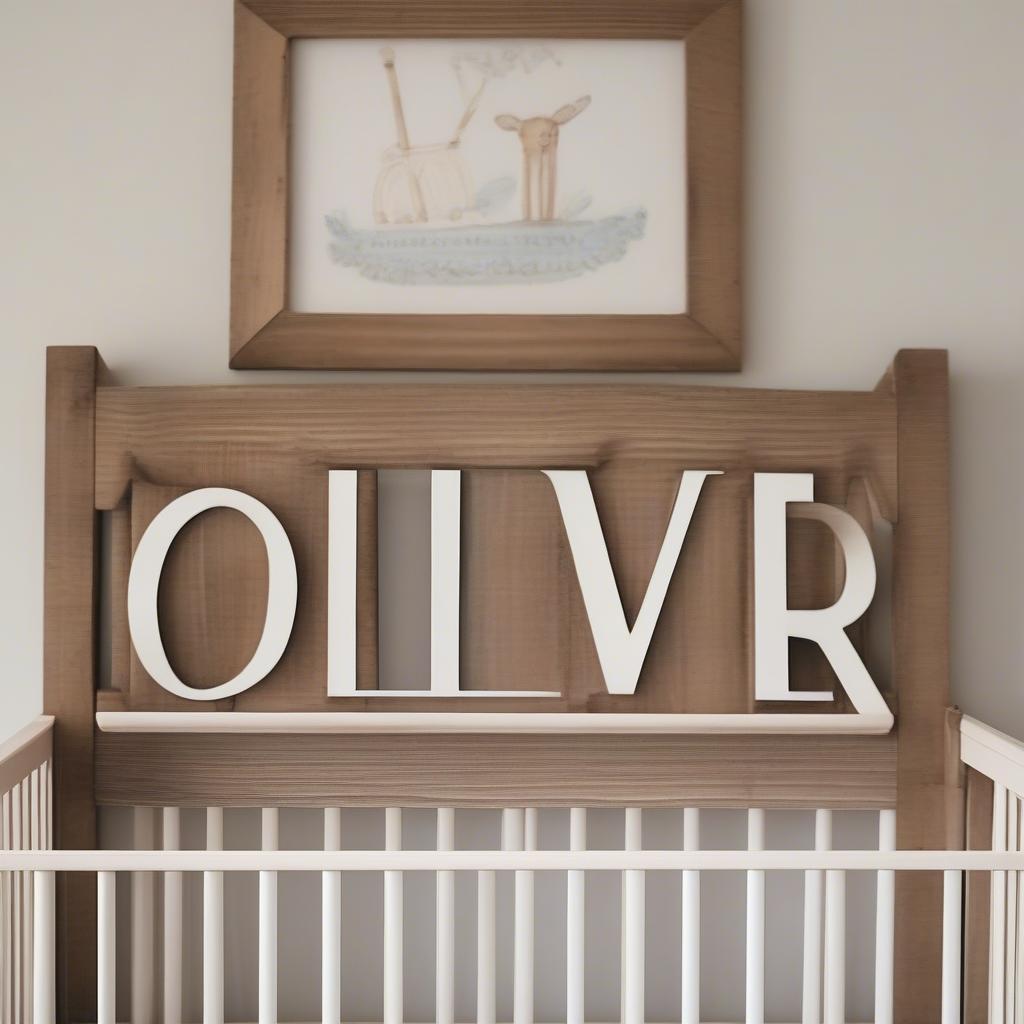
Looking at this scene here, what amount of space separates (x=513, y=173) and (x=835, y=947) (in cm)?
103

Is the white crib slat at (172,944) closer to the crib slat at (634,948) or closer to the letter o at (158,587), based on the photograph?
the letter o at (158,587)

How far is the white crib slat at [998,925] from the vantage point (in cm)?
108

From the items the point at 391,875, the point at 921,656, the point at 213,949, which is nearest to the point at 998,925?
the point at 921,656

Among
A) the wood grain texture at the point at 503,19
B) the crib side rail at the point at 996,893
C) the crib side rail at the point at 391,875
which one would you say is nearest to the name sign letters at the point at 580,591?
the crib side rail at the point at 996,893

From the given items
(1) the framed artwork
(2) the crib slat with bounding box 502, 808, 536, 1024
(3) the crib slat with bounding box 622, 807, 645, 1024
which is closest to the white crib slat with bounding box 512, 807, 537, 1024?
(2) the crib slat with bounding box 502, 808, 536, 1024

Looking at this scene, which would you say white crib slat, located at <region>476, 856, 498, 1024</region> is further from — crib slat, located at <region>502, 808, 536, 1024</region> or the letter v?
the letter v

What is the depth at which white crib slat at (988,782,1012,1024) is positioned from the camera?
42.5 inches

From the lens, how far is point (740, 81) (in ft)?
4.33

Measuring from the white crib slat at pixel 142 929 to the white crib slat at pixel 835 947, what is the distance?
822 millimetres

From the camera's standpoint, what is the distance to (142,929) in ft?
4.17

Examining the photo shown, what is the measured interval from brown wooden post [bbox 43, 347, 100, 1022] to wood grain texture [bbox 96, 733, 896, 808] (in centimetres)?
4

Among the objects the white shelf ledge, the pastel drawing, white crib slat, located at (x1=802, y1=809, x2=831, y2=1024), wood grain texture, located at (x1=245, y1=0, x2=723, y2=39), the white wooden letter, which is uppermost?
wood grain texture, located at (x1=245, y1=0, x2=723, y2=39)

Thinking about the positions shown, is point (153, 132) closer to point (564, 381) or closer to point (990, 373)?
point (564, 381)

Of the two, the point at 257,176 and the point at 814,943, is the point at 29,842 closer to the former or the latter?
the point at 257,176
